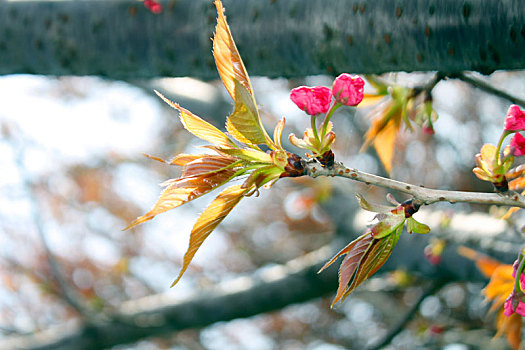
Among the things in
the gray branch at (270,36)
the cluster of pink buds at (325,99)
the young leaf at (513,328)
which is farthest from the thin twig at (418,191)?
the young leaf at (513,328)

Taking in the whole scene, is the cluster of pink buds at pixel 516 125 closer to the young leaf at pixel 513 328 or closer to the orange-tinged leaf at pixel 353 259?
the orange-tinged leaf at pixel 353 259

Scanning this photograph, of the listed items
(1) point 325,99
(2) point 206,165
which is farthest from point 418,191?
(2) point 206,165

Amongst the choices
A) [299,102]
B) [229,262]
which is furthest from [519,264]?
[229,262]

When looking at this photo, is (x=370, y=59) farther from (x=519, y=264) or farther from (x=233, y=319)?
(x=233, y=319)

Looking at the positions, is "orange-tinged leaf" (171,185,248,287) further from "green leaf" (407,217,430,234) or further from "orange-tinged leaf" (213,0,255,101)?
"green leaf" (407,217,430,234)

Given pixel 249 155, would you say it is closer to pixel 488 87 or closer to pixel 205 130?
pixel 205 130

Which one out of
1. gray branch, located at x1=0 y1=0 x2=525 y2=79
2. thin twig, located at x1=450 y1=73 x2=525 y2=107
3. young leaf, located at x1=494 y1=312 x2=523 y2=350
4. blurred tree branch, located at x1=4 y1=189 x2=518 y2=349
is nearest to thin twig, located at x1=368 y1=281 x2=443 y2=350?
blurred tree branch, located at x1=4 y1=189 x2=518 y2=349
